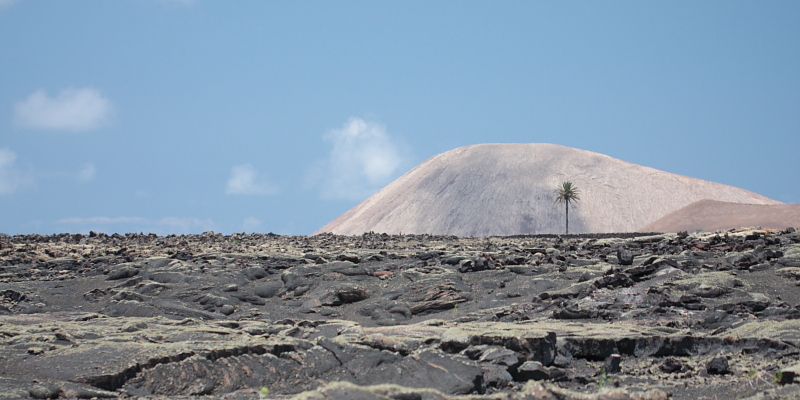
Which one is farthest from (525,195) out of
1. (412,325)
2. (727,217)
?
(412,325)

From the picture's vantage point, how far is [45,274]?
20.5 meters

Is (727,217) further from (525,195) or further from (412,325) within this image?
(412,325)

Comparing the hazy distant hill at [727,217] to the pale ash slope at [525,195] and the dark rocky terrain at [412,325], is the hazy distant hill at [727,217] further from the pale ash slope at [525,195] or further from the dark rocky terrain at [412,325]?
the dark rocky terrain at [412,325]

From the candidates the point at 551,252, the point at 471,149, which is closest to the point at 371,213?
the point at 471,149

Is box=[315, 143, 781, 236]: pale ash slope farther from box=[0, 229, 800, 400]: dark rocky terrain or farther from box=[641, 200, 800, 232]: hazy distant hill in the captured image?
box=[0, 229, 800, 400]: dark rocky terrain

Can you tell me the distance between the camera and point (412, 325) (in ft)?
40.5

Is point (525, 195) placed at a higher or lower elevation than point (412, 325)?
higher

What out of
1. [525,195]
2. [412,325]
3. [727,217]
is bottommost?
[412,325]

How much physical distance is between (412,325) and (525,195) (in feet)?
331

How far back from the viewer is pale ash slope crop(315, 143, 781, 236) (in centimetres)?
10531

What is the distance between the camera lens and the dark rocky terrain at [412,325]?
827 centimetres

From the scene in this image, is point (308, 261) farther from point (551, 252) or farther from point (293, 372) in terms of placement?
point (293, 372)

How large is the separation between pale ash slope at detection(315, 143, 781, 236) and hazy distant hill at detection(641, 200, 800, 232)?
48.6 ft

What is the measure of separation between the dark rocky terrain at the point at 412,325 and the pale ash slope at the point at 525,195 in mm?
83488
